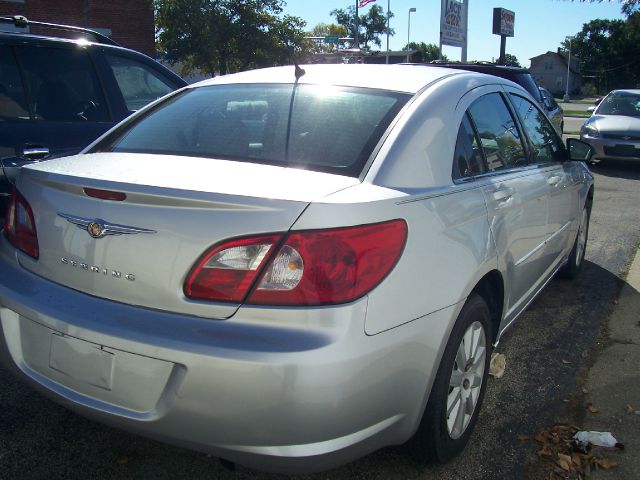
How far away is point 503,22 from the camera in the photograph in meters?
21.3

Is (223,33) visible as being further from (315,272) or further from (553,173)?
(315,272)

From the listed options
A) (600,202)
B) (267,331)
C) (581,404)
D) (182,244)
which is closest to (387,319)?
(267,331)

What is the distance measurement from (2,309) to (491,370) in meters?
2.58

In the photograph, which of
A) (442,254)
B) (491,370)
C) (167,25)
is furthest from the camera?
(167,25)

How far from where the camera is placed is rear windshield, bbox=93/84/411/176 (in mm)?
2424

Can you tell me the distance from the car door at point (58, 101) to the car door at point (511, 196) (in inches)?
104

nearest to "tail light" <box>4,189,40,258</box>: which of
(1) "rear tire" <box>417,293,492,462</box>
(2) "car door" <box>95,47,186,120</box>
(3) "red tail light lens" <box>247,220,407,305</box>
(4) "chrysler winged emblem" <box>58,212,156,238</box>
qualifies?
(4) "chrysler winged emblem" <box>58,212,156,238</box>

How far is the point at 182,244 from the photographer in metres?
2.00

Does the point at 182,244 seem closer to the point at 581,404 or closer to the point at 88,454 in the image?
the point at 88,454

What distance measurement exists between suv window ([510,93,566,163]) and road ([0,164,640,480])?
1186mm

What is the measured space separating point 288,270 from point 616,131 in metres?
11.9

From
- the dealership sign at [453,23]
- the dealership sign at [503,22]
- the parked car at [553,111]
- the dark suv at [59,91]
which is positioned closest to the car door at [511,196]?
the dark suv at [59,91]

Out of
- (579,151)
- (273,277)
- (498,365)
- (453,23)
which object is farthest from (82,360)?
(453,23)

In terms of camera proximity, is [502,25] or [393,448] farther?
[502,25]
